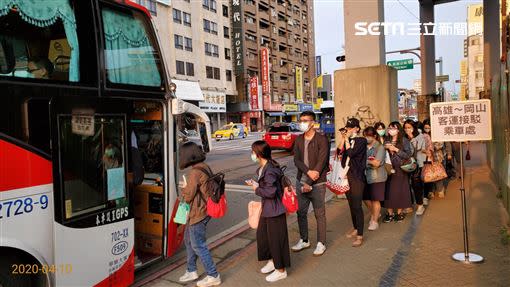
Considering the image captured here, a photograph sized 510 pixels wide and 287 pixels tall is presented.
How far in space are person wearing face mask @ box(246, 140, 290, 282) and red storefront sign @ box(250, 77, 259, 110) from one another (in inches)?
1909

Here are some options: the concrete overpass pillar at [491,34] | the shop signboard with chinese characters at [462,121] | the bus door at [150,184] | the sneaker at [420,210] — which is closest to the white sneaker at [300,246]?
the bus door at [150,184]

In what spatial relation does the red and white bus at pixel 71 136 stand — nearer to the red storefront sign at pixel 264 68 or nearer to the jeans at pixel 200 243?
the jeans at pixel 200 243

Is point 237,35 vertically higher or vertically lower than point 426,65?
higher

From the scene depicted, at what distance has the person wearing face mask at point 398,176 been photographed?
22.2ft

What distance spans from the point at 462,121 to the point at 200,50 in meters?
42.1

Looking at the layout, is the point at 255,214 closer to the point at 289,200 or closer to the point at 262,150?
the point at 289,200

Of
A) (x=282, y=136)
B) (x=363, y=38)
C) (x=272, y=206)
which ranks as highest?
(x=363, y=38)

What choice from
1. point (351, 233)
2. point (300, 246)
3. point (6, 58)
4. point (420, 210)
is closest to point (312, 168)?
point (300, 246)

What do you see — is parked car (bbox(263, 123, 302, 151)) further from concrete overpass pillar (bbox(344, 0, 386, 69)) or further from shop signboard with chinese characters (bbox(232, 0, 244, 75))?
shop signboard with chinese characters (bbox(232, 0, 244, 75))

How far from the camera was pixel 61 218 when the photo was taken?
3488mm

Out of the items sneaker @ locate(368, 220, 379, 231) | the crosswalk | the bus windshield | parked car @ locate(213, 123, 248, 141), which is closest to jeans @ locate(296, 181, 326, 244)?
sneaker @ locate(368, 220, 379, 231)

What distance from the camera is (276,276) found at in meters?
4.55

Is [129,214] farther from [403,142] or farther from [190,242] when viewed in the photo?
[403,142]

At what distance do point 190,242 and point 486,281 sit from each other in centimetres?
336
